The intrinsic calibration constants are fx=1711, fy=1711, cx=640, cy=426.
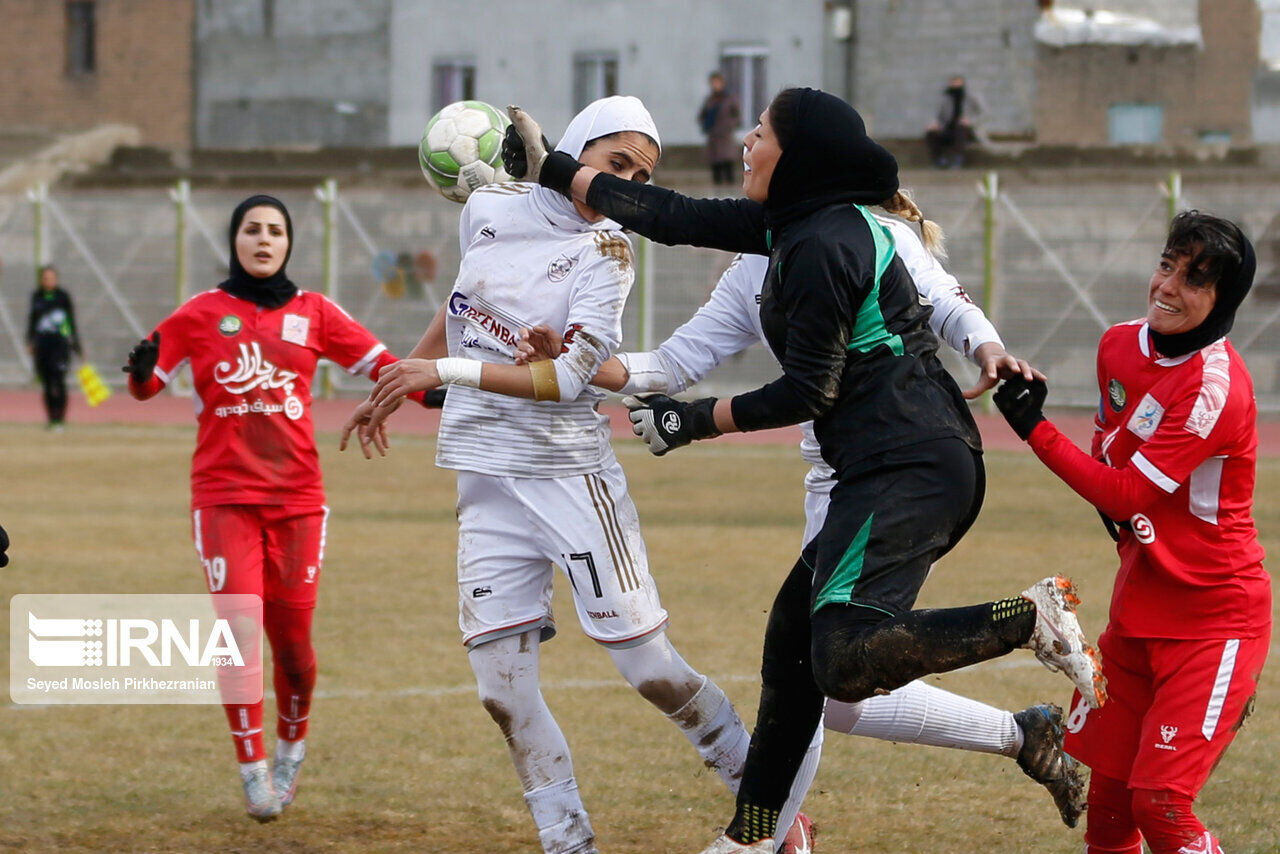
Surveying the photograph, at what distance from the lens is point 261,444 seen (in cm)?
590

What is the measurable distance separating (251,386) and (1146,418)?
3.09 m

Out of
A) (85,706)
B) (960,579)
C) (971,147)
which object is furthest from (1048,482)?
(971,147)

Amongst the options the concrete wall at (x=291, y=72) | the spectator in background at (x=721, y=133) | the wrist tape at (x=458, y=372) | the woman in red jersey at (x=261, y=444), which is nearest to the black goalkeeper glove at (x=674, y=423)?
the wrist tape at (x=458, y=372)

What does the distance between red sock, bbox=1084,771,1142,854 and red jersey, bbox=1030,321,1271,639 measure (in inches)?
17.1

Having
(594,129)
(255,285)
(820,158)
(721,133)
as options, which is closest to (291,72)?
(721,133)

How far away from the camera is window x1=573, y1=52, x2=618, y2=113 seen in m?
38.4

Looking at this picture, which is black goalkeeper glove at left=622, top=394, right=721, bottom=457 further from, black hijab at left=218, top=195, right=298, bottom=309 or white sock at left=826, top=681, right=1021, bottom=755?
black hijab at left=218, top=195, right=298, bottom=309

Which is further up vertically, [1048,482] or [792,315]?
[792,315]

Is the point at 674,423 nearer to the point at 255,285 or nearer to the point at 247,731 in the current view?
the point at 247,731

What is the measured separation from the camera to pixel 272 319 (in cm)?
605

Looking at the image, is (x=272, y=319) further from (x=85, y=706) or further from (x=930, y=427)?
(x=930, y=427)

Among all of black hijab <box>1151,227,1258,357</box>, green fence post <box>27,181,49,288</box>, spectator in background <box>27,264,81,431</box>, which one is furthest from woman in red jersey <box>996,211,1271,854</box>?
green fence post <box>27,181,49,288</box>

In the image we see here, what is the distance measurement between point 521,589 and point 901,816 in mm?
1592

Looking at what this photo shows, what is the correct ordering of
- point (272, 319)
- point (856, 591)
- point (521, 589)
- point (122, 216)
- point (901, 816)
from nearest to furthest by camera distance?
point (856, 591) < point (521, 589) < point (901, 816) < point (272, 319) < point (122, 216)
